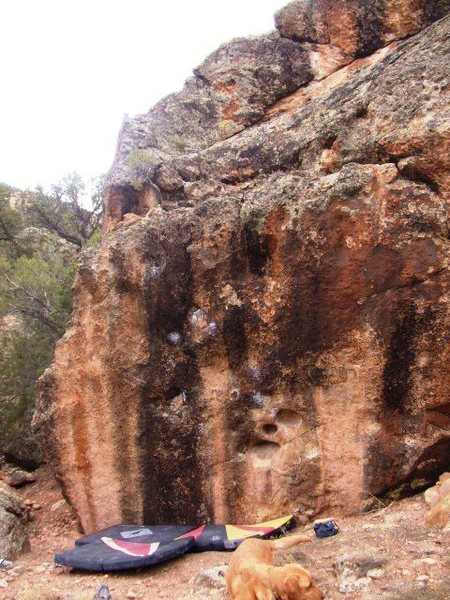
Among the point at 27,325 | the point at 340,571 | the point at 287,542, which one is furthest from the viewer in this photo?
the point at 27,325

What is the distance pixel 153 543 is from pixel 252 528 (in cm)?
119

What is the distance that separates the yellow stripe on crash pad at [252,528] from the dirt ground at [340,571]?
280 millimetres

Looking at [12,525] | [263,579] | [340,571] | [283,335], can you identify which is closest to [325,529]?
[340,571]

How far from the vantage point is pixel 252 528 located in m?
6.68

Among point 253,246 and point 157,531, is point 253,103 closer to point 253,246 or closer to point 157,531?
point 253,246

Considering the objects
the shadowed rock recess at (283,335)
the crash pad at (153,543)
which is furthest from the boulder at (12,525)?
the crash pad at (153,543)

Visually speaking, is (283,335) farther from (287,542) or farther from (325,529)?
(287,542)

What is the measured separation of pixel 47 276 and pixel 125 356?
7318 mm

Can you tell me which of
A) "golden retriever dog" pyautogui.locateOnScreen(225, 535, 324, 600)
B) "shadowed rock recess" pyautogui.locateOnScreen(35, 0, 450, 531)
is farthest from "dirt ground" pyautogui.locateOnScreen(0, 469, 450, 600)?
"shadowed rock recess" pyautogui.locateOnScreen(35, 0, 450, 531)

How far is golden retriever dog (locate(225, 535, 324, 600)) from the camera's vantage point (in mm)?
4121

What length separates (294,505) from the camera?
7.04m

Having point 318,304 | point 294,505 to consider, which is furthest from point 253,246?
point 294,505

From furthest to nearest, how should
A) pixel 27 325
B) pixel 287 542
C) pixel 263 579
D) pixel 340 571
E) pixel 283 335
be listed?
pixel 27 325 → pixel 283 335 → pixel 287 542 → pixel 340 571 → pixel 263 579

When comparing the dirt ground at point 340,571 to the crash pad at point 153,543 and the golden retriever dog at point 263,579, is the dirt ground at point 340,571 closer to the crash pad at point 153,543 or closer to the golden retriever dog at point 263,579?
the crash pad at point 153,543
